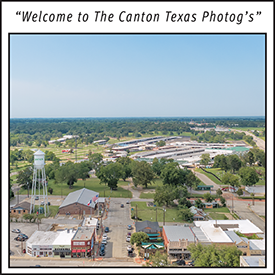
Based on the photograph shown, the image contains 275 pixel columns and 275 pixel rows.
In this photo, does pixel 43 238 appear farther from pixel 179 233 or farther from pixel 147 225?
pixel 179 233

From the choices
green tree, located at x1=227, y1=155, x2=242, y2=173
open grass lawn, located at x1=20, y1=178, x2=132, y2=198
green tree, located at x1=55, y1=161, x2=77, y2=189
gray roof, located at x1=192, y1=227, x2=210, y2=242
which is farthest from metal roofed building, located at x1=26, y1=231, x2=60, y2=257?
green tree, located at x1=227, y1=155, x2=242, y2=173

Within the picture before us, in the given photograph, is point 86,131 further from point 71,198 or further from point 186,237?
point 186,237

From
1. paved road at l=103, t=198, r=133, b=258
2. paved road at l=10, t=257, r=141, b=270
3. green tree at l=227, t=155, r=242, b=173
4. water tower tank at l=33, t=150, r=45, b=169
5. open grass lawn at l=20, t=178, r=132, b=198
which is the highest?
water tower tank at l=33, t=150, r=45, b=169

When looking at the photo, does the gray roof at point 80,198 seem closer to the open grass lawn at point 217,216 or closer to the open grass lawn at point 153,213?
the open grass lawn at point 153,213

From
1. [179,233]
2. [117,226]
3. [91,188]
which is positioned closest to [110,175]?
[91,188]

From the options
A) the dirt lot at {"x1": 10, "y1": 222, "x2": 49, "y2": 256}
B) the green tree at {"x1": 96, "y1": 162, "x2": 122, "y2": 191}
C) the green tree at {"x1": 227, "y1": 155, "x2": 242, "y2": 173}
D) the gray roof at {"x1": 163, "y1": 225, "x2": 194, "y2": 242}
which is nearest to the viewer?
the dirt lot at {"x1": 10, "y1": 222, "x2": 49, "y2": 256}

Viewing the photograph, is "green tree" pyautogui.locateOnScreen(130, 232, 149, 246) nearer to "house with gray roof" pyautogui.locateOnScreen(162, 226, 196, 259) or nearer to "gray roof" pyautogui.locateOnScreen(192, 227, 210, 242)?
"house with gray roof" pyautogui.locateOnScreen(162, 226, 196, 259)

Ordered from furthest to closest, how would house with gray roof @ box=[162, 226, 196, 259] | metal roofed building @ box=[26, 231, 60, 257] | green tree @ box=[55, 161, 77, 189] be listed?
green tree @ box=[55, 161, 77, 189] < house with gray roof @ box=[162, 226, 196, 259] < metal roofed building @ box=[26, 231, 60, 257]
